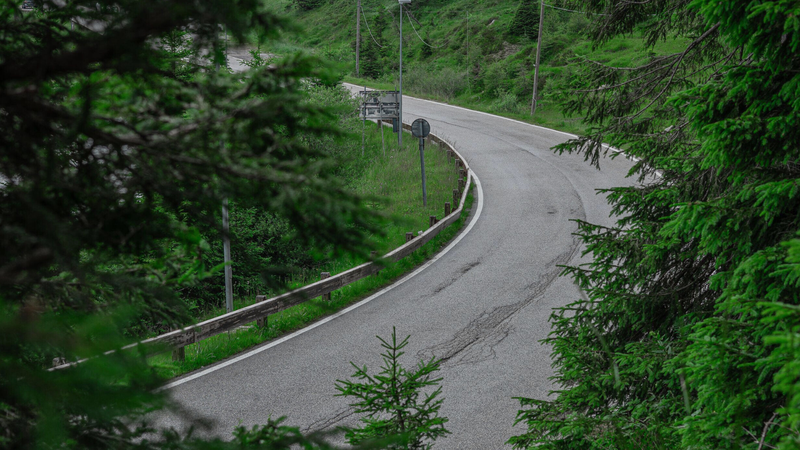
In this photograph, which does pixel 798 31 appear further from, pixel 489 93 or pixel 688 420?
pixel 489 93

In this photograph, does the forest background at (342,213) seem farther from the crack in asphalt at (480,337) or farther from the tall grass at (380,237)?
the crack in asphalt at (480,337)

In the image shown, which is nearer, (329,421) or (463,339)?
(329,421)

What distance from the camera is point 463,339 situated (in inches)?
387

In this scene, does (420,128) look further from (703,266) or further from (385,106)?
(703,266)

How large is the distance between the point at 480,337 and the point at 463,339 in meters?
0.34

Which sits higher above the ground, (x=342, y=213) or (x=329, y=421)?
(x=342, y=213)

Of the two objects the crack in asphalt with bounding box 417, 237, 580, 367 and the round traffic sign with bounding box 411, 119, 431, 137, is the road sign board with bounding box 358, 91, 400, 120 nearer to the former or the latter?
the round traffic sign with bounding box 411, 119, 431, 137

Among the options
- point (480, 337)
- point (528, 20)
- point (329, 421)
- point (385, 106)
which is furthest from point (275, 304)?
point (528, 20)

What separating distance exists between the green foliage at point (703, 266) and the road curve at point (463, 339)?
282 cm

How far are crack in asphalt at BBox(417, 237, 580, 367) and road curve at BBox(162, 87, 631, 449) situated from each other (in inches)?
0.7

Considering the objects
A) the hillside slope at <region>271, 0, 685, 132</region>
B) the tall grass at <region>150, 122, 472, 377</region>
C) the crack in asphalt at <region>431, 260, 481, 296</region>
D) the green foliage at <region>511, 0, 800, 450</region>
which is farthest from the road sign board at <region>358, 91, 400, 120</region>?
the green foliage at <region>511, 0, 800, 450</region>

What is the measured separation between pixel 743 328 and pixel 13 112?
3.86 metres

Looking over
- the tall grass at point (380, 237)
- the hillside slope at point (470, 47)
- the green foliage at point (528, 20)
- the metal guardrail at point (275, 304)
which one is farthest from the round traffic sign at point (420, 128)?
the green foliage at point (528, 20)

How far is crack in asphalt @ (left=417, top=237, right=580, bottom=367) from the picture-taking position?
9.20 metres
